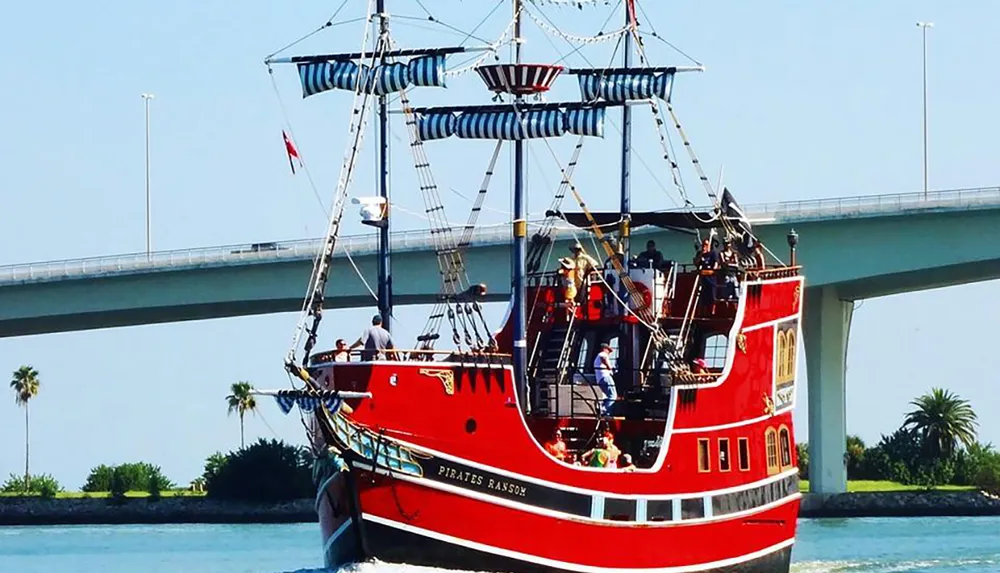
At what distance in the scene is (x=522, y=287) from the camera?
1725 inches

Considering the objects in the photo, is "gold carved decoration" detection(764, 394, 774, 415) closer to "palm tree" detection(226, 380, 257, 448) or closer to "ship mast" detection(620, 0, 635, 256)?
"ship mast" detection(620, 0, 635, 256)

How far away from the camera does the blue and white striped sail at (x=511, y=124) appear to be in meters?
45.2

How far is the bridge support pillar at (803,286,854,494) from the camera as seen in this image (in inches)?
3083

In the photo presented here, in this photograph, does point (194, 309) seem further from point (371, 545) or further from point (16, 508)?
point (371, 545)

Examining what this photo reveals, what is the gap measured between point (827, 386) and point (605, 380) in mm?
35697

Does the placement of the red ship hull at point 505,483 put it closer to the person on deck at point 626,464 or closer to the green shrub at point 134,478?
the person on deck at point 626,464

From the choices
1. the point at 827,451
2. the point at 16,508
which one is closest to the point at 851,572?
the point at 827,451

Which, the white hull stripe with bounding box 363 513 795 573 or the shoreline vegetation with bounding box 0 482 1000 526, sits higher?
the white hull stripe with bounding box 363 513 795 573

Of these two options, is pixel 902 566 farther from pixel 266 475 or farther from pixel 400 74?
pixel 266 475

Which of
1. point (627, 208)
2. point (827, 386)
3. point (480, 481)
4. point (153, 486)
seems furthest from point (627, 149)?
point (153, 486)

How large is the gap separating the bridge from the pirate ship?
2148 centimetres

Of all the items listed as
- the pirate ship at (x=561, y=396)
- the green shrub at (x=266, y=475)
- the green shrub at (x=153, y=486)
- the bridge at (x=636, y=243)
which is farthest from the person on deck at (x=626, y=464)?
the green shrub at (x=153, y=486)

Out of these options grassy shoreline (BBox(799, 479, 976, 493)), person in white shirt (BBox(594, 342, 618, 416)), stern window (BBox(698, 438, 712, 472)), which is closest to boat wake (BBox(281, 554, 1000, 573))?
stern window (BBox(698, 438, 712, 472))

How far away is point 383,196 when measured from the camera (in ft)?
145
